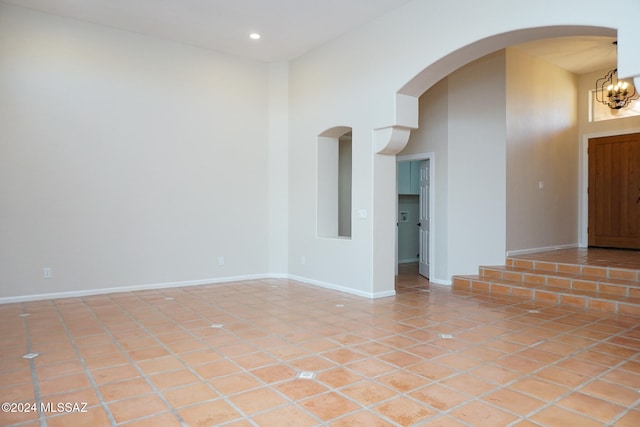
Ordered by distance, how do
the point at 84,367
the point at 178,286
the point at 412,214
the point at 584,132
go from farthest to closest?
the point at 412,214, the point at 584,132, the point at 178,286, the point at 84,367

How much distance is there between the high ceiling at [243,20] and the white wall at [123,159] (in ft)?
0.87

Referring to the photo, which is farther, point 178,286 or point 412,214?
point 412,214

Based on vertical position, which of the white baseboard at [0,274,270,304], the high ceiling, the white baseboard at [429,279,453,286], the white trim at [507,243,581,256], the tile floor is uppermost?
the high ceiling

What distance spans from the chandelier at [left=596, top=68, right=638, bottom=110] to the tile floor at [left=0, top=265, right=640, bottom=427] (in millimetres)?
4675

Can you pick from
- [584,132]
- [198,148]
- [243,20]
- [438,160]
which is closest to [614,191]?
[584,132]

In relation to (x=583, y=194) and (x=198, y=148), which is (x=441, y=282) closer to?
(x=583, y=194)

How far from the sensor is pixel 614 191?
310 inches

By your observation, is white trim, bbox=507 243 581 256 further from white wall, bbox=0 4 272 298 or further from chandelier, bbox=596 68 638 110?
white wall, bbox=0 4 272 298

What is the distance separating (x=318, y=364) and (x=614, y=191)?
298 inches

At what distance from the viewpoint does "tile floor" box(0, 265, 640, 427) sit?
238cm

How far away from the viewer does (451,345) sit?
11.7 feet

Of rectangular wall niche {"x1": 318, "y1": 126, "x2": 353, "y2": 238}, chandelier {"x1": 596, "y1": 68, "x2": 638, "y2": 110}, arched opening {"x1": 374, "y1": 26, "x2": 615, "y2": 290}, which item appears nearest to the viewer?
arched opening {"x1": 374, "y1": 26, "x2": 615, "y2": 290}

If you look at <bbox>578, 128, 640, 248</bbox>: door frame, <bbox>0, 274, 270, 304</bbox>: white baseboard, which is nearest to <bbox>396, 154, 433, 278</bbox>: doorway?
<bbox>0, 274, 270, 304</bbox>: white baseboard

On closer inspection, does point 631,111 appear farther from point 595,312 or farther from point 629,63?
point 629,63
